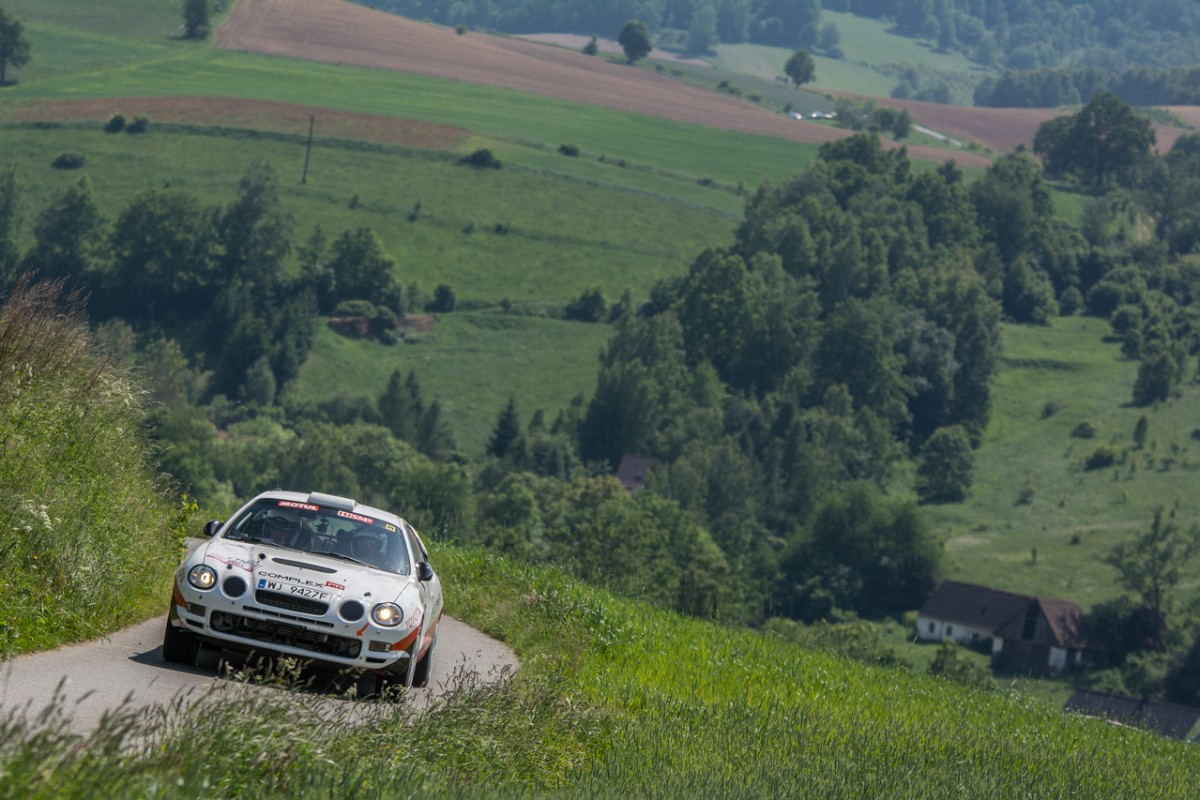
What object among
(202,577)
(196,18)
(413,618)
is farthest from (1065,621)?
(196,18)

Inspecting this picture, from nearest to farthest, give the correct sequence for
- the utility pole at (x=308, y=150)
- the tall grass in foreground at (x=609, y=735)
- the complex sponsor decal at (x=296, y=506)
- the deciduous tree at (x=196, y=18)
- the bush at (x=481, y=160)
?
the tall grass in foreground at (x=609, y=735), the complex sponsor decal at (x=296, y=506), the utility pole at (x=308, y=150), the bush at (x=481, y=160), the deciduous tree at (x=196, y=18)

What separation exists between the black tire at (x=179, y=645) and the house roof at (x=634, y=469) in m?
100

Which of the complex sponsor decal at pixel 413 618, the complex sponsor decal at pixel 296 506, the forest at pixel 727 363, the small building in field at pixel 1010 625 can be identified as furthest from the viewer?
the forest at pixel 727 363

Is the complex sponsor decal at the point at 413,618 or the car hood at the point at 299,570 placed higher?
the car hood at the point at 299,570

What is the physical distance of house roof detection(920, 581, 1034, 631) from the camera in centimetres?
9425

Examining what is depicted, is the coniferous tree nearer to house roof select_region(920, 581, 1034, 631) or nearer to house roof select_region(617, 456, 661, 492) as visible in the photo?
house roof select_region(617, 456, 661, 492)

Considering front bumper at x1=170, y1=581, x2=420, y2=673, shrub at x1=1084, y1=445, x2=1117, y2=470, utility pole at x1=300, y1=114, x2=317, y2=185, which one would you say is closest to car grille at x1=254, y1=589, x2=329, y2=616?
front bumper at x1=170, y1=581, x2=420, y2=673

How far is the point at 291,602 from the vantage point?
39.0ft

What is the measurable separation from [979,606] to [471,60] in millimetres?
83107

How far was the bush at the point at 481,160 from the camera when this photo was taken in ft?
415

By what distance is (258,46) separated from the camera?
142625mm

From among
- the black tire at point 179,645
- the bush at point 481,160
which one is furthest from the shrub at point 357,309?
the black tire at point 179,645

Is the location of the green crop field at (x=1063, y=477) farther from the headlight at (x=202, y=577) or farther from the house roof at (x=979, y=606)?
the headlight at (x=202, y=577)

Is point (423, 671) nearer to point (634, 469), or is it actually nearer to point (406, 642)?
point (406, 642)
